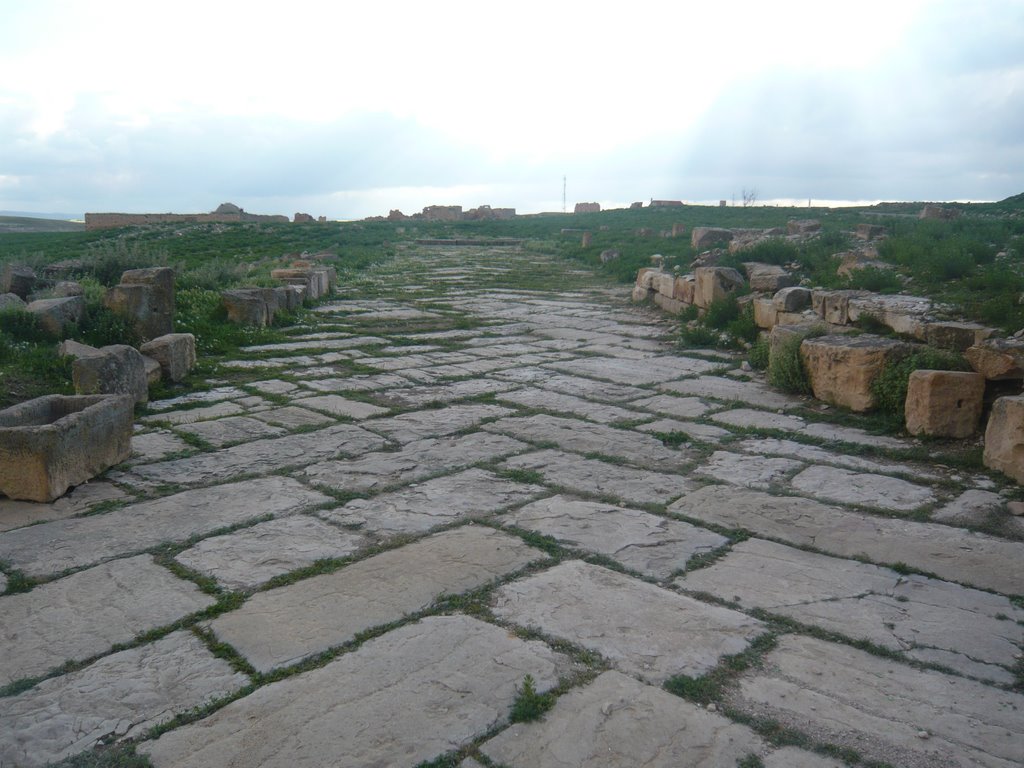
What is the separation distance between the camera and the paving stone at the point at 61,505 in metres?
4.16

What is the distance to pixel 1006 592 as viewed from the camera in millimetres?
3438

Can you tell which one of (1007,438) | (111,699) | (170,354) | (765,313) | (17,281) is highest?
(17,281)

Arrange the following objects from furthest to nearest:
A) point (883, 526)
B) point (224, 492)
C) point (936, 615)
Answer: point (224, 492)
point (883, 526)
point (936, 615)

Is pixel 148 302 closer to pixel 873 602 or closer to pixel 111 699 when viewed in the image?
pixel 111 699

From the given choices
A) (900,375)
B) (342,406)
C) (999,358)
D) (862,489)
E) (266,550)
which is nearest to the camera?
(266,550)

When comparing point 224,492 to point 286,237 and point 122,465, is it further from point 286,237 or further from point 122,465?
point 286,237

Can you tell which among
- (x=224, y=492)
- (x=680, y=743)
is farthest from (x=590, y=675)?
(x=224, y=492)

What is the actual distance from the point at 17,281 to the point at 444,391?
5.98 m

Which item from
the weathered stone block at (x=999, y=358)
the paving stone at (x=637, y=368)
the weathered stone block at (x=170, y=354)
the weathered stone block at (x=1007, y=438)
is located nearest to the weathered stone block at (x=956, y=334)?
the weathered stone block at (x=999, y=358)

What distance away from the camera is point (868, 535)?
4.04m

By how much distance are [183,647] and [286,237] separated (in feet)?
89.6

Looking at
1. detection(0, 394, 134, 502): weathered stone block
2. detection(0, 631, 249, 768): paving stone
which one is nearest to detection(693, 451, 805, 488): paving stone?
detection(0, 631, 249, 768): paving stone

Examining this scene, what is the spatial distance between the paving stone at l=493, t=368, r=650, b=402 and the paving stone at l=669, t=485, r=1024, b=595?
2.47 metres

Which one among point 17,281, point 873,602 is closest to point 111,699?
point 873,602
